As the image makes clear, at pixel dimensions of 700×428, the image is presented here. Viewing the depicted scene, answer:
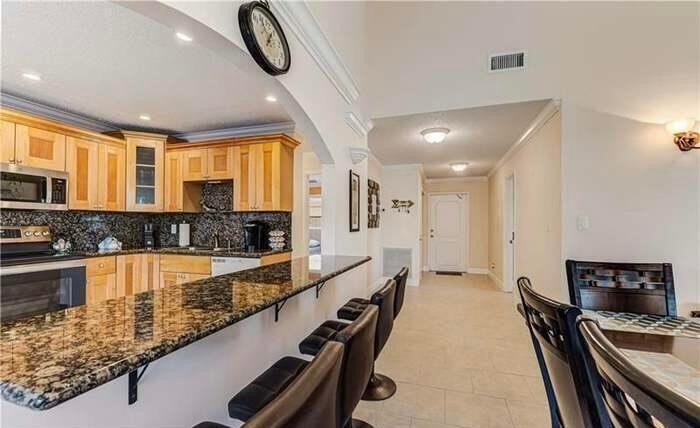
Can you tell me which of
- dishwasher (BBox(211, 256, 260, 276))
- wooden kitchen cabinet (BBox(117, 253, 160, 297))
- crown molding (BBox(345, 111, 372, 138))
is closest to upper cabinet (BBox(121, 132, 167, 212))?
wooden kitchen cabinet (BBox(117, 253, 160, 297))

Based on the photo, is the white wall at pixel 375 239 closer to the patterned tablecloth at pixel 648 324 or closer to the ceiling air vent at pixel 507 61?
the ceiling air vent at pixel 507 61

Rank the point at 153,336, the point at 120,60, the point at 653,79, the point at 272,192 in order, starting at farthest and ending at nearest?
the point at 272,192
the point at 653,79
the point at 120,60
the point at 153,336

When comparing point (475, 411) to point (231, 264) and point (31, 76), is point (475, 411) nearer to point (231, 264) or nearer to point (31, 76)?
point (231, 264)

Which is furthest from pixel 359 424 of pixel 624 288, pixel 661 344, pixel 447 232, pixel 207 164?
pixel 447 232

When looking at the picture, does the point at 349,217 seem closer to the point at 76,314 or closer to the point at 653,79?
the point at 76,314

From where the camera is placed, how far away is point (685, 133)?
8.67 feet

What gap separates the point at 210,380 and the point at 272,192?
2.86 metres

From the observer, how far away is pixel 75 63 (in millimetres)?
2496

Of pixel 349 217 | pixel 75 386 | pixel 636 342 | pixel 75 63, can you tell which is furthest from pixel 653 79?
pixel 75 63

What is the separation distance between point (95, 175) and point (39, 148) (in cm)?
57

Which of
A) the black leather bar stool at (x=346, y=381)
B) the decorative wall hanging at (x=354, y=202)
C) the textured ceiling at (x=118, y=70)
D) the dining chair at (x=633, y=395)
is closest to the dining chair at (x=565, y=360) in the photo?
the dining chair at (x=633, y=395)

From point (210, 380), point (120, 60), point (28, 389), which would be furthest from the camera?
point (120, 60)

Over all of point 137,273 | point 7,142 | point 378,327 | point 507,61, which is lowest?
point 137,273

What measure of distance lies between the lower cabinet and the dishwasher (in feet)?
3.63
